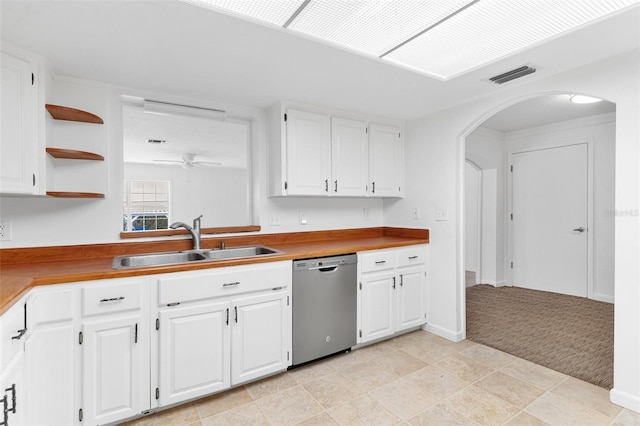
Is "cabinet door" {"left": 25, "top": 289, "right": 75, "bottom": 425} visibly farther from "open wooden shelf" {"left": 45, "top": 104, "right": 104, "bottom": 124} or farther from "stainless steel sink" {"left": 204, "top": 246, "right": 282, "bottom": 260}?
"open wooden shelf" {"left": 45, "top": 104, "right": 104, "bottom": 124}

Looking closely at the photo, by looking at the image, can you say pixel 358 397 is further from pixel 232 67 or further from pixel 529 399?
pixel 232 67

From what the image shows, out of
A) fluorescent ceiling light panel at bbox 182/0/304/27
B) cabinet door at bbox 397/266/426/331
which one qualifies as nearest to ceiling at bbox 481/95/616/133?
cabinet door at bbox 397/266/426/331

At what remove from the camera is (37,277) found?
162 cm

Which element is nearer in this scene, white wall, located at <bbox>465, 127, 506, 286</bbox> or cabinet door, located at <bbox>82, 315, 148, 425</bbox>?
cabinet door, located at <bbox>82, 315, 148, 425</bbox>

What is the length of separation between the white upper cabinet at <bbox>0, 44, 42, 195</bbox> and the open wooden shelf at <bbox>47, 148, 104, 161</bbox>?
0.33 ft

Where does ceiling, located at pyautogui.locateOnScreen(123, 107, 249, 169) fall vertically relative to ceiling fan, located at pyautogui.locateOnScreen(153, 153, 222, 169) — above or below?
above

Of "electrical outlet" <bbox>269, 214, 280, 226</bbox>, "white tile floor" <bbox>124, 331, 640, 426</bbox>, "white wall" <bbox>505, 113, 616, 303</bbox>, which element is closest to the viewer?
"white tile floor" <bbox>124, 331, 640, 426</bbox>

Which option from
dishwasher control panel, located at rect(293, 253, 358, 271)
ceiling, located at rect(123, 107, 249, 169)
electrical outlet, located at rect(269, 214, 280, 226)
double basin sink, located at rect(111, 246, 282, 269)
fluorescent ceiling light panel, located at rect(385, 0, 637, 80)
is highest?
fluorescent ceiling light panel, located at rect(385, 0, 637, 80)

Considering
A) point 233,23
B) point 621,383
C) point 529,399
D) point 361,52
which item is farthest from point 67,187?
point 621,383

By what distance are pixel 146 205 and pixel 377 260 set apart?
200cm

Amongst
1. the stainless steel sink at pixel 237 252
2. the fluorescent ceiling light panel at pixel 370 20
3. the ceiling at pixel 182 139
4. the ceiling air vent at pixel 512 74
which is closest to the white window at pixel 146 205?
the ceiling at pixel 182 139

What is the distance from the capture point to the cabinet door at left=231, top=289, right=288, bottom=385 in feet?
7.02

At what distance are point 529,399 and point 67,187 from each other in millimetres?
3371

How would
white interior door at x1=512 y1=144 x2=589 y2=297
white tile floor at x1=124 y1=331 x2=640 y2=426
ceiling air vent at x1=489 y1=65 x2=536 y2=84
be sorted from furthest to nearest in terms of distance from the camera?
white interior door at x1=512 y1=144 x2=589 y2=297 < ceiling air vent at x1=489 y1=65 x2=536 y2=84 < white tile floor at x1=124 y1=331 x2=640 y2=426
